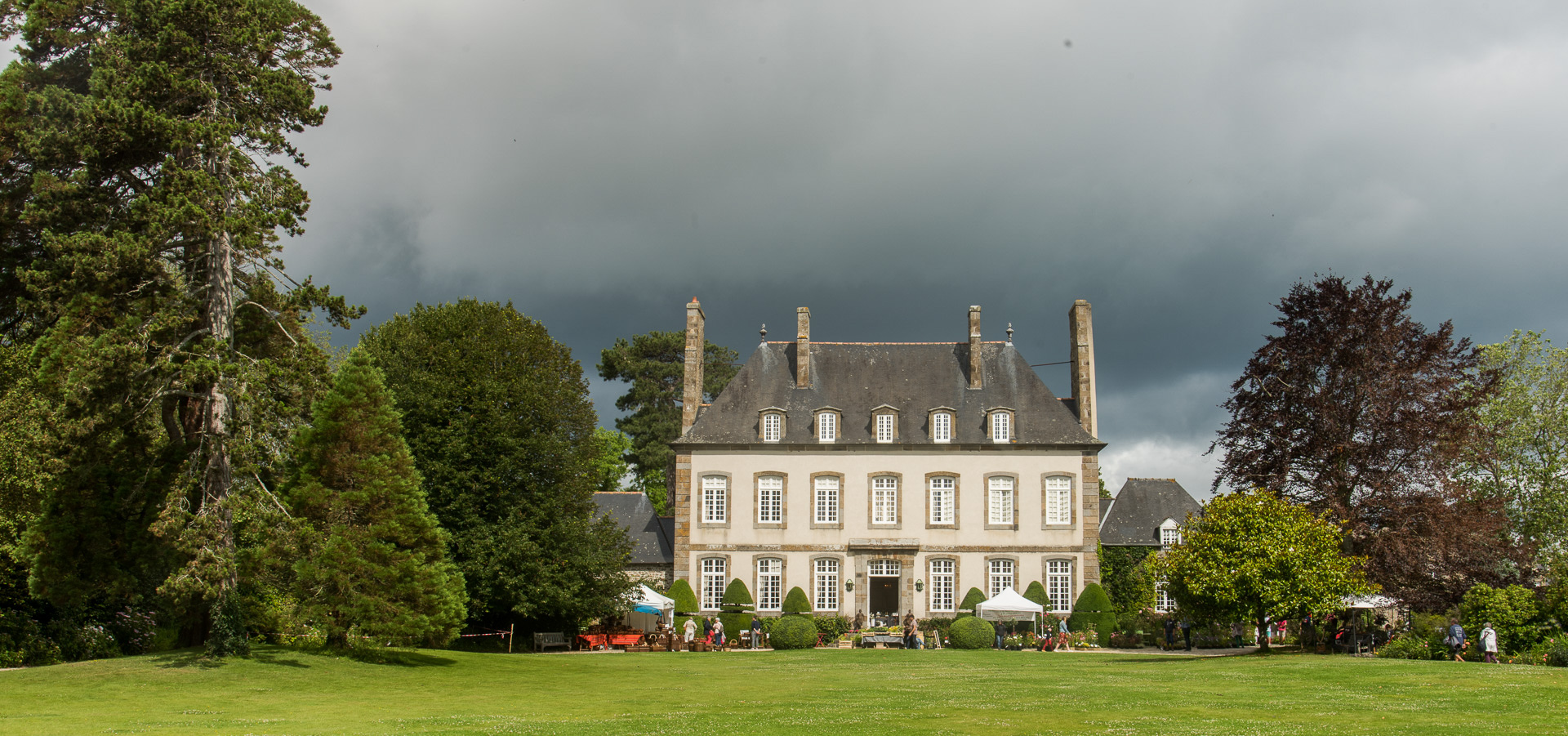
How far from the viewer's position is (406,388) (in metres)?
29.9

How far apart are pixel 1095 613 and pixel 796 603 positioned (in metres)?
9.87

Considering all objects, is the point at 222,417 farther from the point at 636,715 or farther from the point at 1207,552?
the point at 1207,552

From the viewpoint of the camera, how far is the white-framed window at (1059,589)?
38.1 m

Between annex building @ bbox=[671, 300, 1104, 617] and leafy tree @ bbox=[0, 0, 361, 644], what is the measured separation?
19032mm

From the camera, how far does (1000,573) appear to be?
3838 cm

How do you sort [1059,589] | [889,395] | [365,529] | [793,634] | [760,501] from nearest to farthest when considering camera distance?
1. [365,529]
2. [793,634]
3. [1059,589]
4. [760,501]
5. [889,395]

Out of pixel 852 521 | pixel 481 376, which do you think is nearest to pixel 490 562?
pixel 481 376

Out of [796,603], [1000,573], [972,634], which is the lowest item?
[972,634]

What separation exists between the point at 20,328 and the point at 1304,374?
32.4 metres

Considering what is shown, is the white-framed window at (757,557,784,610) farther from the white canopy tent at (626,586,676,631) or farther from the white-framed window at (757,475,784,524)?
the white canopy tent at (626,586,676,631)

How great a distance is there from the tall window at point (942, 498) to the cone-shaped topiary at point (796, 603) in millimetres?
5304

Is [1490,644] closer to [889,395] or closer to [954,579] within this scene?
[954,579]

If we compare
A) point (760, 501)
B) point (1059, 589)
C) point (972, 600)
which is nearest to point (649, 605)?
point (760, 501)

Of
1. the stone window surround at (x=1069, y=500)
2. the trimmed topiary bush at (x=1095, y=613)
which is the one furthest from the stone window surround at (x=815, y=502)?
the trimmed topiary bush at (x=1095, y=613)
